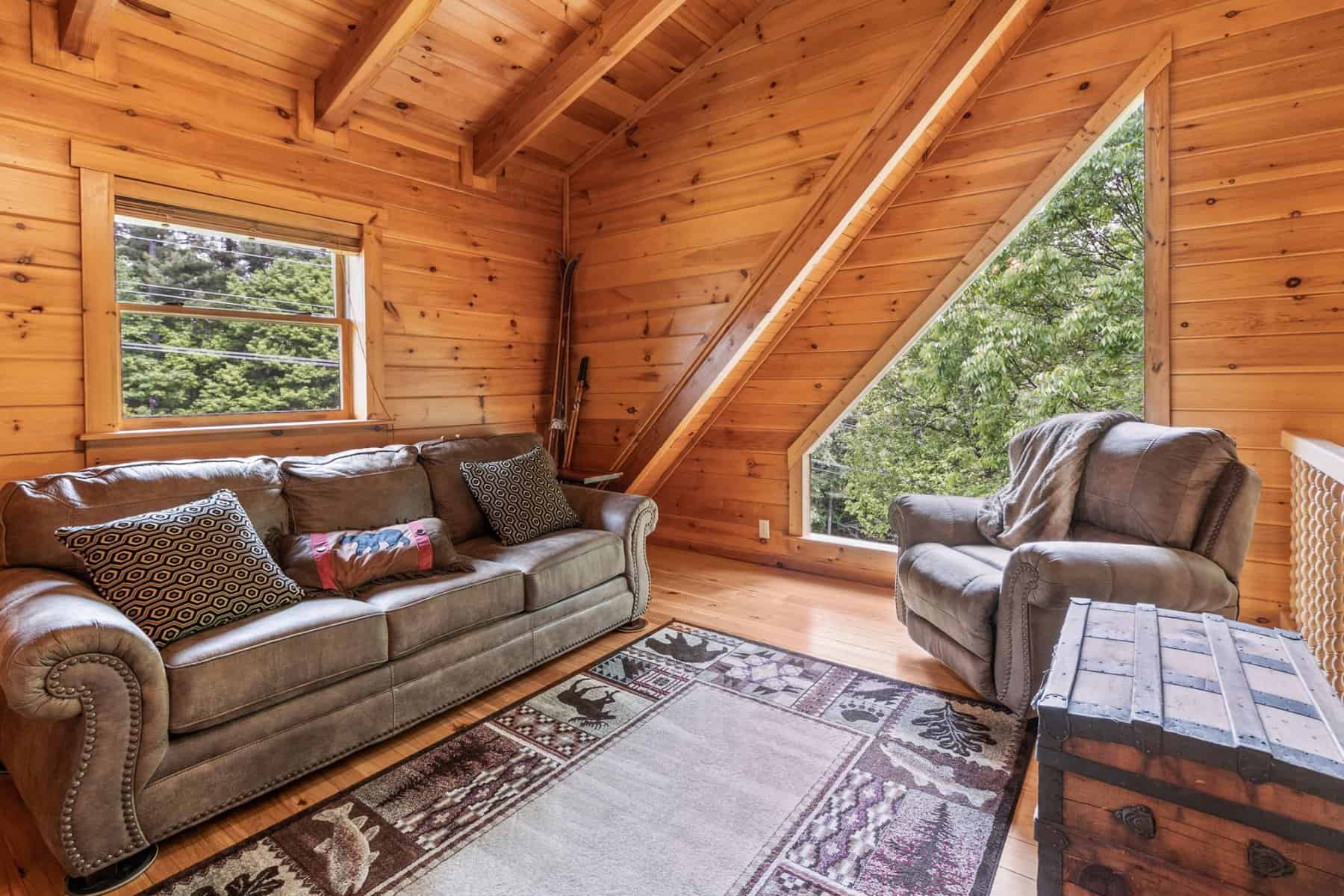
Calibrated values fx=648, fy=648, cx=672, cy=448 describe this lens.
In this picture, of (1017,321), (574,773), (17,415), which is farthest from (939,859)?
(17,415)

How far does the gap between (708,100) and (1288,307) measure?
2.76m

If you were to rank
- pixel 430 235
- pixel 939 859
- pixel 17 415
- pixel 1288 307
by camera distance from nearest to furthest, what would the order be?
1. pixel 939 859
2. pixel 17 415
3. pixel 1288 307
4. pixel 430 235

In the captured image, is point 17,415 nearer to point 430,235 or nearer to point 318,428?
point 318,428

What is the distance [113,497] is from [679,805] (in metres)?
2.00

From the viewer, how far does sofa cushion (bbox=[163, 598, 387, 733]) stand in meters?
1.63

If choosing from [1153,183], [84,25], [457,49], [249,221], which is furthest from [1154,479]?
[84,25]

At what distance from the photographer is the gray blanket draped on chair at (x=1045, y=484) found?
2.45 m

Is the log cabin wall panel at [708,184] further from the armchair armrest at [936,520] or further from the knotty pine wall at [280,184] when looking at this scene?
the armchair armrest at [936,520]

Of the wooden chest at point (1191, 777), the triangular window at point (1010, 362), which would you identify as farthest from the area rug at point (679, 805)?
the triangular window at point (1010, 362)

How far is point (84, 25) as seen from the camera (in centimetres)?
218

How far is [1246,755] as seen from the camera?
1.02m

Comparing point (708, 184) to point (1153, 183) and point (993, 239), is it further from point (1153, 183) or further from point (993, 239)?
point (1153, 183)

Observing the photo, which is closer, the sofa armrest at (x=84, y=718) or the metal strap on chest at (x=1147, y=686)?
the metal strap on chest at (x=1147, y=686)

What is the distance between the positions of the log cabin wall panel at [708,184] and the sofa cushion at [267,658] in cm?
212
